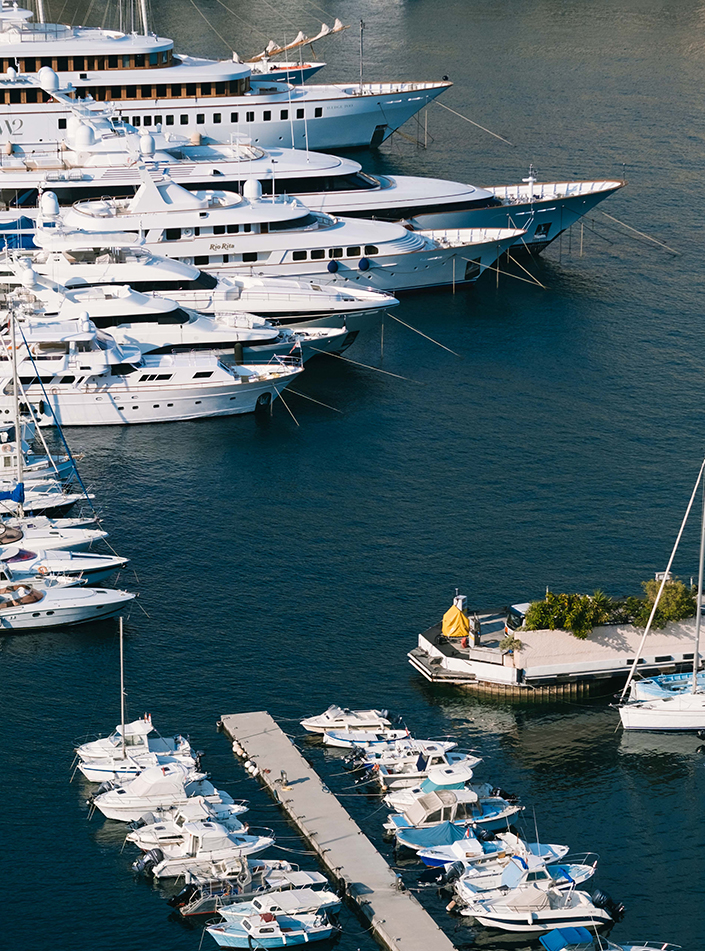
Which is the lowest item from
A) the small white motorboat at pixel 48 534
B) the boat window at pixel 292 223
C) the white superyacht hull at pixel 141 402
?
the small white motorboat at pixel 48 534

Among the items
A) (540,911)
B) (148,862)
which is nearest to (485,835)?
(540,911)

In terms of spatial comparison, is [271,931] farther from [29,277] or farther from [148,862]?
[29,277]

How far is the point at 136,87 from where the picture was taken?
13788 cm

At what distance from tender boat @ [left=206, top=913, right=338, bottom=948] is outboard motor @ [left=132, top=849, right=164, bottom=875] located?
3.90 metres

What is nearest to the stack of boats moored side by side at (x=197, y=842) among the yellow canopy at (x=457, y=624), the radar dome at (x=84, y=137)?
the yellow canopy at (x=457, y=624)

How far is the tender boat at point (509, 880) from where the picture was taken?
57500 mm

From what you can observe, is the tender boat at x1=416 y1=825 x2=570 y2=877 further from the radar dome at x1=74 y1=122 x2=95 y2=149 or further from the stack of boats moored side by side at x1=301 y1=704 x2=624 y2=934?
the radar dome at x1=74 y1=122 x2=95 y2=149

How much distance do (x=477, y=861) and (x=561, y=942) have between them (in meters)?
4.53

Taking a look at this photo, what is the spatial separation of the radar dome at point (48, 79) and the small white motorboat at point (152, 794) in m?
79.5

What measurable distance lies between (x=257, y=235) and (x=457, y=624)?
4717 cm

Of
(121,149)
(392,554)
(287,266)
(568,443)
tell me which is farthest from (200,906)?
(121,149)

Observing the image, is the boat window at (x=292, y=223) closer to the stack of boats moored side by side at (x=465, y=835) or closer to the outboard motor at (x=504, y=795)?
the stack of boats moored side by side at (x=465, y=835)

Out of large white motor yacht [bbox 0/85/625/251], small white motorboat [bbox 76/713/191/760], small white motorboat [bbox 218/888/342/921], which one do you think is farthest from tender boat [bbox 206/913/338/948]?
large white motor yacht [bbox 0/85/625/251]

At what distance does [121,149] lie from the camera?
11994 cm
